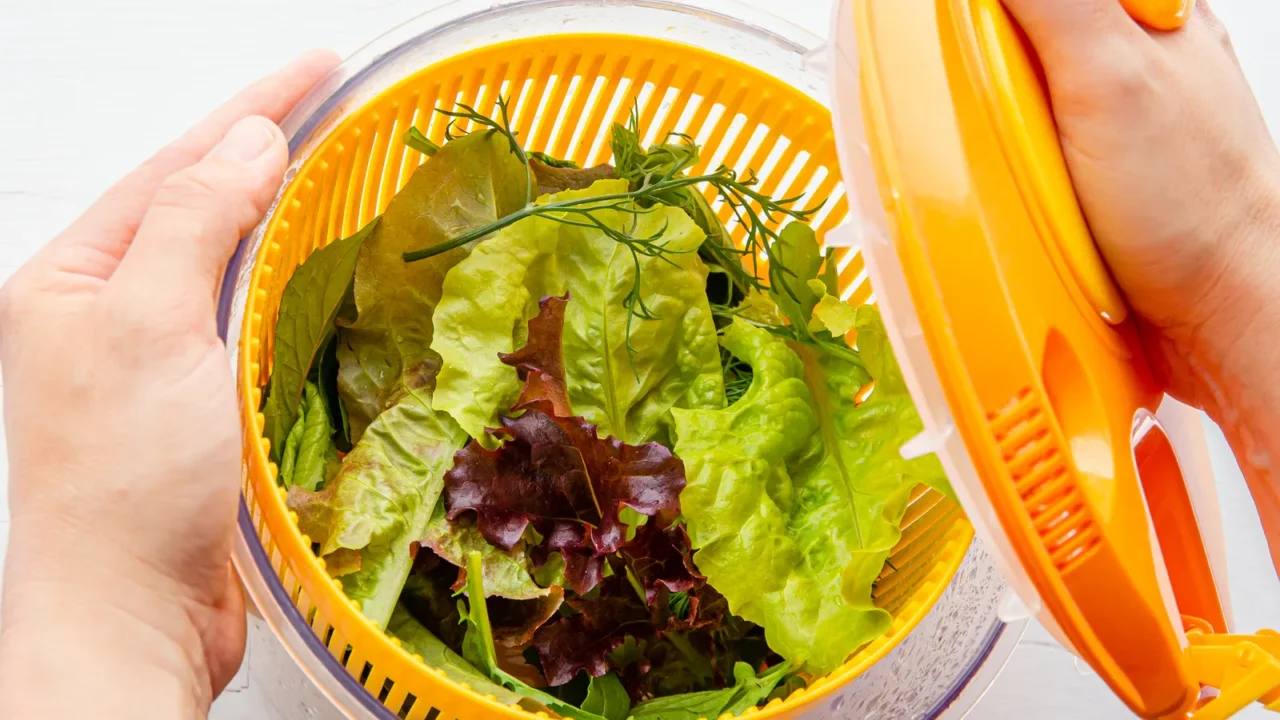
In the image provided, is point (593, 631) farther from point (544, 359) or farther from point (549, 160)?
point (549, 160)

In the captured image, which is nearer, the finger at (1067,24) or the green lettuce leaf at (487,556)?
the finger at (1067,24)

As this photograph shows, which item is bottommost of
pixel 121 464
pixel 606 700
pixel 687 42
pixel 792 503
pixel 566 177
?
pixel 606 700

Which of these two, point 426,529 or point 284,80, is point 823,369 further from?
point 284,80

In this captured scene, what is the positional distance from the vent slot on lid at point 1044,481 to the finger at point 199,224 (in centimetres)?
43

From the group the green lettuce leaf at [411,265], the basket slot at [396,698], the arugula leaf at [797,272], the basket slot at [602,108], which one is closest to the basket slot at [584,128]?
the basket slot at [602,108]

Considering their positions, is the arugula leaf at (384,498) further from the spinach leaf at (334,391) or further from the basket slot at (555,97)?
the basket slot at (555,97)

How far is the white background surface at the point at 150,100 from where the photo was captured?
999mm

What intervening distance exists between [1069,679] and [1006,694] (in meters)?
0.06

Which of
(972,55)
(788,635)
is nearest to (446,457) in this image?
(788,635)

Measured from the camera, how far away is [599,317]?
33.7 inches

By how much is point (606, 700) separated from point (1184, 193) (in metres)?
0.51

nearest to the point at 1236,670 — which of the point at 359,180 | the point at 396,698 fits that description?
the point at 396,698

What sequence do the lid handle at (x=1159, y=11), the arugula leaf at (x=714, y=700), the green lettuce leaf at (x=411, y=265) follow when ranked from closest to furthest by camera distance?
1. the lid handle at (x=1159, y=11)
2. the arugula leaf at (x=714, y=700)
3. the green lettuce leaf at (x=411, y=265)

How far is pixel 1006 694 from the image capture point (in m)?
0.99
